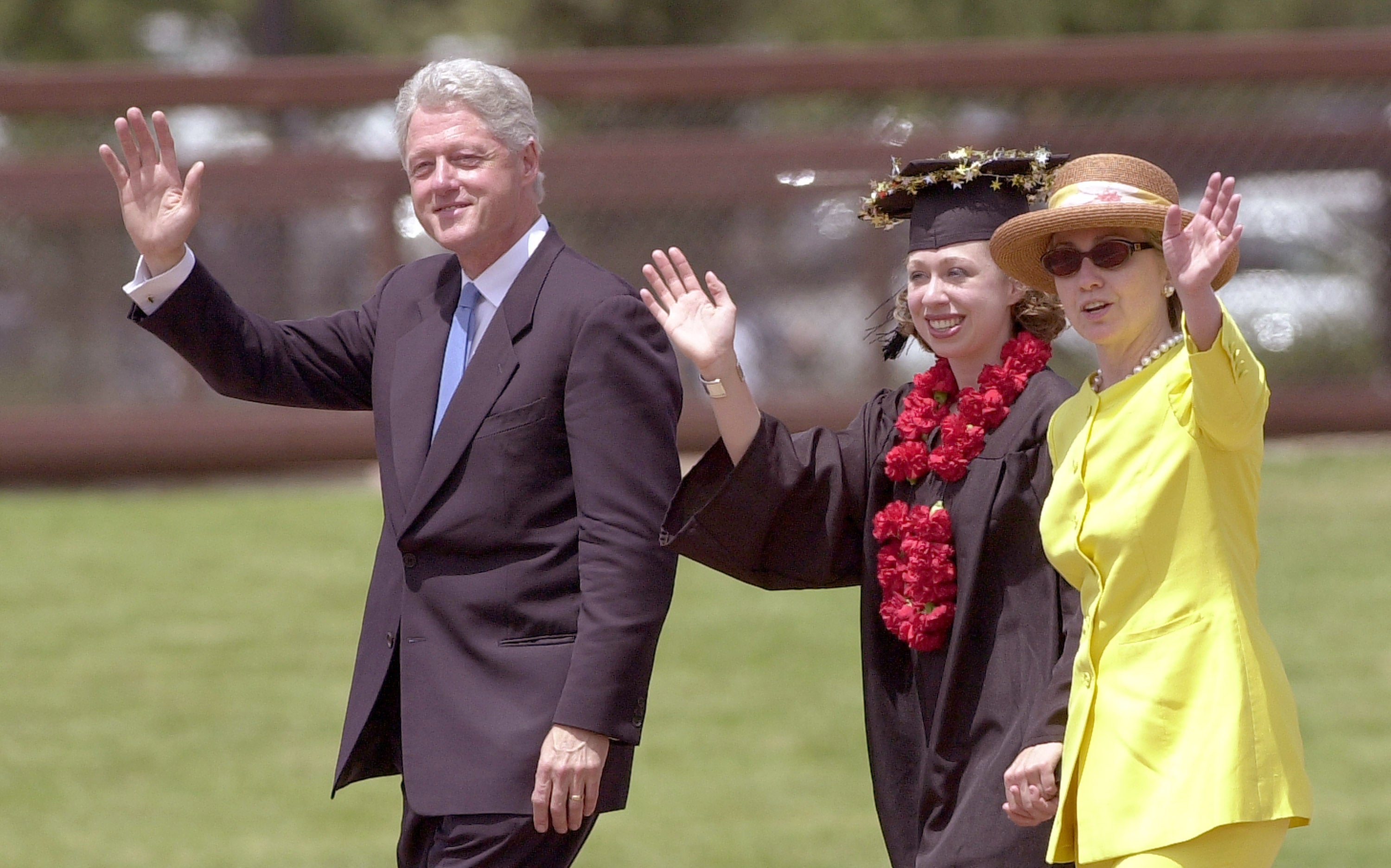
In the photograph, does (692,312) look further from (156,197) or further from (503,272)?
(156,197)

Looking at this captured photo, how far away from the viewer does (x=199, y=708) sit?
8.20 m

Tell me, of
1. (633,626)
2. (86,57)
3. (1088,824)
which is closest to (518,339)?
(633,626)

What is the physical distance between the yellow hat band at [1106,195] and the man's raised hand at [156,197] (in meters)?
1.60

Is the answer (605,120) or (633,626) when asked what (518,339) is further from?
(605,120)

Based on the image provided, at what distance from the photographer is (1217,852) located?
290 cm

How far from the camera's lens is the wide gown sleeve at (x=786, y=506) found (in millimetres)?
3367

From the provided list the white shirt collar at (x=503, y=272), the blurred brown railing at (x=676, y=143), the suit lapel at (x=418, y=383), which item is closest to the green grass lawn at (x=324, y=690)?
the blurred brown railing at (x=676, y=143)

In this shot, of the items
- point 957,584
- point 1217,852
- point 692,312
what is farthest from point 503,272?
point 1217,852

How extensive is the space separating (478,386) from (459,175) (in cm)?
39

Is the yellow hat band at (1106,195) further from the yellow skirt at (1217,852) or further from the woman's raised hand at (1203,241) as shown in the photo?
the yellow skirt at (1217,852)

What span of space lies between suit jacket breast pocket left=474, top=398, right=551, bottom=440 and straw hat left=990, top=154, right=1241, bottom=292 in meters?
0.87

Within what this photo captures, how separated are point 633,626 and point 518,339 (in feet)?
1.93

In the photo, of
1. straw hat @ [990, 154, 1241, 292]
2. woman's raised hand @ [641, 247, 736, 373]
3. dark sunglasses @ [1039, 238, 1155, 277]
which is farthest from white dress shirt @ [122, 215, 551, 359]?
dark sunglasses @ [1039, 238, 1155, 277]

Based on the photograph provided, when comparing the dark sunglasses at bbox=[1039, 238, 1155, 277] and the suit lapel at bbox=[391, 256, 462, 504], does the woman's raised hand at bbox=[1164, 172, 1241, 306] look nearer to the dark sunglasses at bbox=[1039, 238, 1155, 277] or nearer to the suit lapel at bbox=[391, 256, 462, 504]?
the dark sunglasses at bbox=[1039, 238, 1155, 277]
